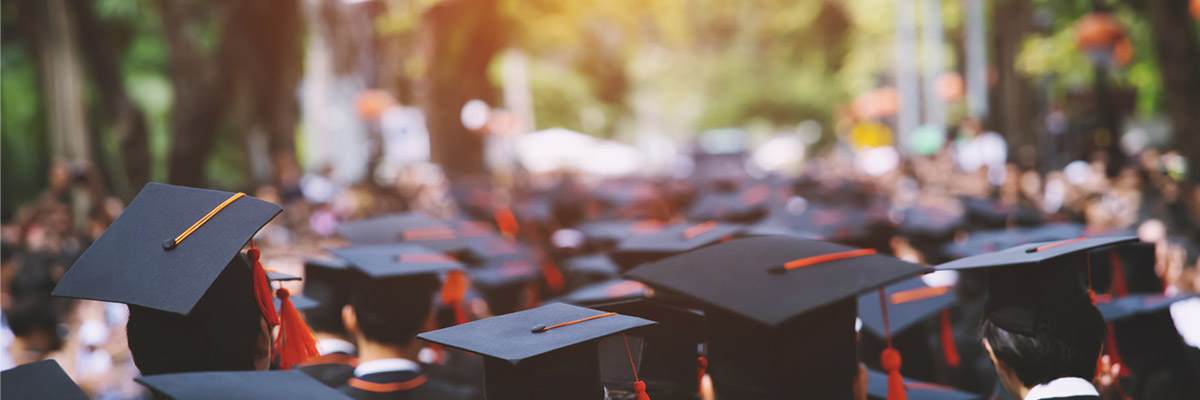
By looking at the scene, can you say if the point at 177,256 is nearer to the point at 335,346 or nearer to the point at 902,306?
the point at 335,346

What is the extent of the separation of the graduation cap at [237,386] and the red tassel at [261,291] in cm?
40

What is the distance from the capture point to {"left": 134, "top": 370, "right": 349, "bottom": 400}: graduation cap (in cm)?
183

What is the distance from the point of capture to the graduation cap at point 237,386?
6.00 ft

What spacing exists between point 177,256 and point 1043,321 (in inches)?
89.0

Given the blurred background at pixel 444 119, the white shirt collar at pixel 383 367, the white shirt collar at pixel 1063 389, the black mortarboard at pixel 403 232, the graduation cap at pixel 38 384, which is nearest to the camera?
the graduation cap at pixel 38 384

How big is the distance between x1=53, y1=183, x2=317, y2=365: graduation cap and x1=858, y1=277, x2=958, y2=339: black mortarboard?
2241 millimetres

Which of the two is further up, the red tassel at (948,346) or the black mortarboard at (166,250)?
the black mortarboard at (166,250)

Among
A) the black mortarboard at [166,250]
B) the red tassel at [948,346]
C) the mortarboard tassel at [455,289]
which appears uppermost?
the black mortarboard at [166,250]

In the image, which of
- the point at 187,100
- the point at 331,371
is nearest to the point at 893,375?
the point at 331,371

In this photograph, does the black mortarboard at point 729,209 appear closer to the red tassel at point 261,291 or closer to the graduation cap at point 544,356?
the graduation cap at point 544,356

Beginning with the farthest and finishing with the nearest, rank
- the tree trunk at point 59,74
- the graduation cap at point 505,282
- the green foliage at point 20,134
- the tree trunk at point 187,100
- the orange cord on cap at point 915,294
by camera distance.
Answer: the green foliage at point 20,134 < the tree trunk at point 59,74 < the tree trunk at point 187,100 < the graduation cap at point 505,282 < the orange cord on cap at point 915,294

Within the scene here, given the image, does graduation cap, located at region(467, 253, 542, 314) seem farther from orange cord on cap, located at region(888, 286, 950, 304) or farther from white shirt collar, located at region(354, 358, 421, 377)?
orange cord on cap, located at region(888, 286, 950, 304)

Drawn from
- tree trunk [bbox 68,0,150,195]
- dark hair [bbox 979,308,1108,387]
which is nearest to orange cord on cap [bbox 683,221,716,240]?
dark hair [bbox 979,308,1108,387]

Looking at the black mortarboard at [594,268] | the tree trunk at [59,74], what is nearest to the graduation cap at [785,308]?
the black mortarboard at [594,268]
